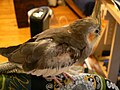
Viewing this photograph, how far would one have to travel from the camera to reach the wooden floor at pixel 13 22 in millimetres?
2145

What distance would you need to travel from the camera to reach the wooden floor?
2145mm

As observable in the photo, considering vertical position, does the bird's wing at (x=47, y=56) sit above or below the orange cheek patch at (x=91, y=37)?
below

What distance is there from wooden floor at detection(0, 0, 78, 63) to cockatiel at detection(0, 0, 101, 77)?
1.27 meters

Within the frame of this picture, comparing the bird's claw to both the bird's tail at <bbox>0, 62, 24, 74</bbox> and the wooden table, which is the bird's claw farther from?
the wooden table

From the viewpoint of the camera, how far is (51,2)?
9.04 feet

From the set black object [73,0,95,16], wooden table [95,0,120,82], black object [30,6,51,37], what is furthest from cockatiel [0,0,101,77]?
black object [73,0,95,16]

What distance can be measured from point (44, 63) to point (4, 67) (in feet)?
0.57

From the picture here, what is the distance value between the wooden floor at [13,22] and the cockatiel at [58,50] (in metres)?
1.27

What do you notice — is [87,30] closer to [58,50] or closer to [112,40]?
[58,50]

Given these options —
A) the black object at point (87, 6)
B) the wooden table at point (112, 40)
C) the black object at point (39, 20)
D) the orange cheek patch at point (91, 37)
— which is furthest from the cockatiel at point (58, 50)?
the black object at point (87, 6)

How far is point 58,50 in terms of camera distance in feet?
2.59

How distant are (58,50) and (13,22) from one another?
5.74 ft

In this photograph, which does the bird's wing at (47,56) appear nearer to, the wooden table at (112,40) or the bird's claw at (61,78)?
the bird's claw at (61,78)

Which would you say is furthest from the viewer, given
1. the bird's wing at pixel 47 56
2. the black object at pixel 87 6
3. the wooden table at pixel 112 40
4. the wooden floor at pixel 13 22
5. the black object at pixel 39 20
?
the wooden floor at pixel 13 22
